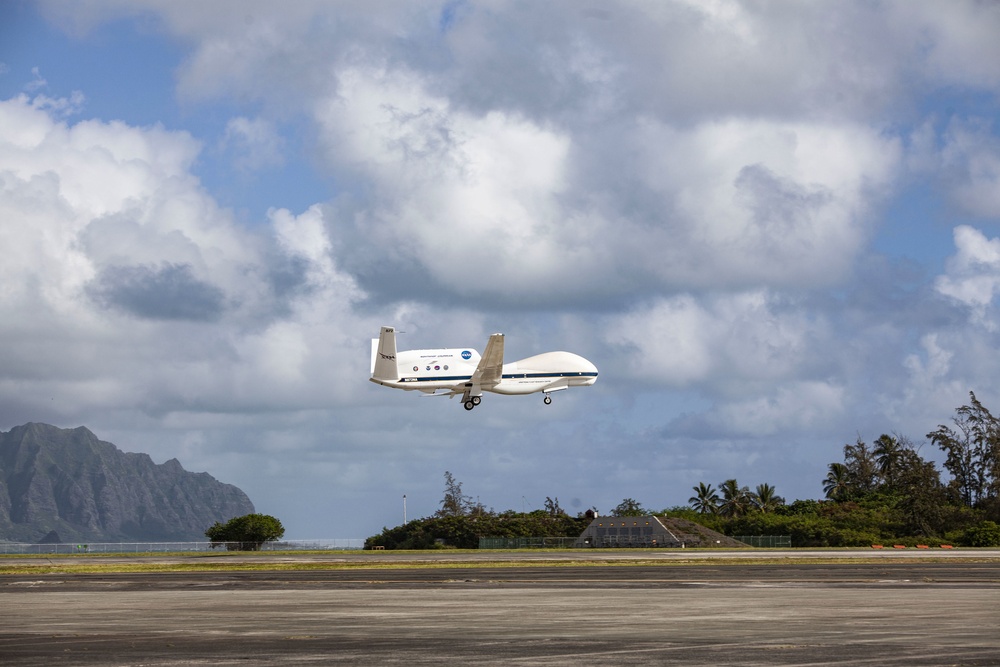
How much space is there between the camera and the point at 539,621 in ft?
94.6

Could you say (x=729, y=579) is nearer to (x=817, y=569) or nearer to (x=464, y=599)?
(x=817, y=569)

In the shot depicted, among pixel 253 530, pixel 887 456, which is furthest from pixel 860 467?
pixel 253 530

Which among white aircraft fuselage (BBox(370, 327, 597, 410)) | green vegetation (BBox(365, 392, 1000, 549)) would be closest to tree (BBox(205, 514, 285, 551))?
green vegetation (BBox(365, 392, 1000, 549))

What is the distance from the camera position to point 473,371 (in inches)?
2776

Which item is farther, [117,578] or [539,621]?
[117,578]

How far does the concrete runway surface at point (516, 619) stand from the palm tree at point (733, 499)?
130300mm

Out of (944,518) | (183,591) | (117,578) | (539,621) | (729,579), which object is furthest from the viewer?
(944,518)

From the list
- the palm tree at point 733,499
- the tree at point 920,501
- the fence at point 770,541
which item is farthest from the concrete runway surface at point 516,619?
the palm tree at point 733,499

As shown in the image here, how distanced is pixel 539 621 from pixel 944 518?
106470 millimetres

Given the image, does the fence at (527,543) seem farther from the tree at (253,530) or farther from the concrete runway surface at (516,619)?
the concrete runway surface at (516,619)

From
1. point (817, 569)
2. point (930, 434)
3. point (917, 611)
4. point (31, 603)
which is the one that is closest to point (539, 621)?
point (917, 611)

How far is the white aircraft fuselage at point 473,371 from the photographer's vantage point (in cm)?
6775

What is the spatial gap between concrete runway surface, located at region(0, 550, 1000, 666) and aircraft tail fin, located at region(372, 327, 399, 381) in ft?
55.6

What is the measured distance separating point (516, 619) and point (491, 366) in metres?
40.6
